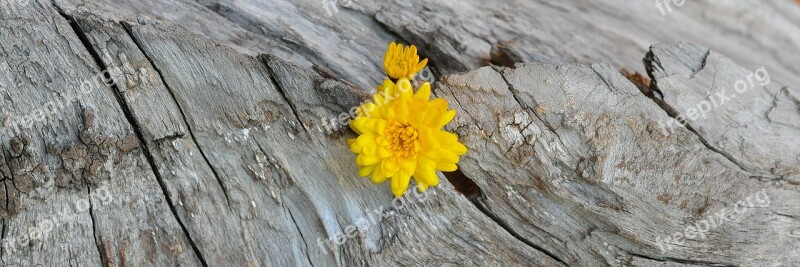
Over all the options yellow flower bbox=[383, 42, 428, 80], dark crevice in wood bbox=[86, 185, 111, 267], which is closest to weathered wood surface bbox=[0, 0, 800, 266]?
dark crevice in wood bbox=[86, 185, 111, 267]

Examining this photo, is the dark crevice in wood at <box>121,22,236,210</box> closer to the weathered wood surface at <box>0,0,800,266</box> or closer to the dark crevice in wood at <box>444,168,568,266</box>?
the weathered wood surface at <box>0,0,800,266</box>

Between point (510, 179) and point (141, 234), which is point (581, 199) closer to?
point (510, 179)

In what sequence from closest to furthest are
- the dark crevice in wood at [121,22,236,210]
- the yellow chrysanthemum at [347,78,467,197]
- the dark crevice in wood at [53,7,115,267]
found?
the yellow chrysanthemum at [347,78,467,197] → the dark crevice in wood at [53,7,115,267] → the dark crevice in wood at [121,22,236,210]

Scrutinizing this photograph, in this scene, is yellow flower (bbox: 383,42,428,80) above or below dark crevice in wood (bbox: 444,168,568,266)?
above

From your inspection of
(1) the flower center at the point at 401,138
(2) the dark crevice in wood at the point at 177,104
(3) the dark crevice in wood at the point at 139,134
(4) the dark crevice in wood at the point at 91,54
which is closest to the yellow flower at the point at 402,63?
(1) the flower center at the point at 401,138

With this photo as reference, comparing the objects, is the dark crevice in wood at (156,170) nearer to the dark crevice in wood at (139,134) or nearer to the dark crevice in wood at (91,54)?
the dark crevice in wood at (139,134)

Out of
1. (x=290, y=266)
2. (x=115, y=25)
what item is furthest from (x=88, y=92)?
(x=290, y=266)
